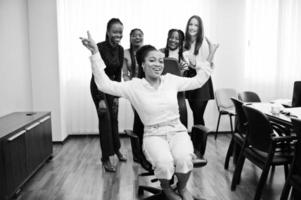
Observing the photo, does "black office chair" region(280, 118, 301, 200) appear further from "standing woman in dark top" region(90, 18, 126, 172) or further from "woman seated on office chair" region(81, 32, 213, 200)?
"standing woman in dark top" region(90, 18, 126, 172)

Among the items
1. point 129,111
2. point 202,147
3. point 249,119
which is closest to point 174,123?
point 202,147

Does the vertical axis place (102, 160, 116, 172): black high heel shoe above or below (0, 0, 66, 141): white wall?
below

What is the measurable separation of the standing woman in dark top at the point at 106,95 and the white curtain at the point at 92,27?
1459 mm

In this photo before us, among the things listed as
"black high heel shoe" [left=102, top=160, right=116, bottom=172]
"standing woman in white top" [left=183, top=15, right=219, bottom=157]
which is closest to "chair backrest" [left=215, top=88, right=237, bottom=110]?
→ "standing woman in white top" [left=183, top=15, right=219, bottom=157]

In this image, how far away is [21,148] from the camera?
2.65m

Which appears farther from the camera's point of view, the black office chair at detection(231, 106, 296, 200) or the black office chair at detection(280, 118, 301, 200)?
the black office chair at detection(231, 106, 296, 200)

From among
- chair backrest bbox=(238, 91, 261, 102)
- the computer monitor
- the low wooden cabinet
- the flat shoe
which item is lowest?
the flat shoe

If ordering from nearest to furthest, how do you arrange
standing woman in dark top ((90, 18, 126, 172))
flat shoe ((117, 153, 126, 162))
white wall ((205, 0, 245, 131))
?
standing woman in dark top ((90, 18, 126, 172)) → flat shoe ((117, 153, 126, 162)) → white wall ((205, 0, 245, 131))

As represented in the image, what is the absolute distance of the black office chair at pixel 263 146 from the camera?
225cm

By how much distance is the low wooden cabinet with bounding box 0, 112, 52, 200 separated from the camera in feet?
7.57

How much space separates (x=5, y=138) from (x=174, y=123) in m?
1.35

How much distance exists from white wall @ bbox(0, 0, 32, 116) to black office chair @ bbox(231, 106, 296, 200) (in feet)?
8.84

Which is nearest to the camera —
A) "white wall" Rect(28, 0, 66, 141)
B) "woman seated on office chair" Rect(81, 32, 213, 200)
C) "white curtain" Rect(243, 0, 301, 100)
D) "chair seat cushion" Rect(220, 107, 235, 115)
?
"woman seated on office chair" Rect(81, 32, 213, 200)

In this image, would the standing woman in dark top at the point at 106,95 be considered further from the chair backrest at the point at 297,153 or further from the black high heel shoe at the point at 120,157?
the chair backrest at the point at 297,153
